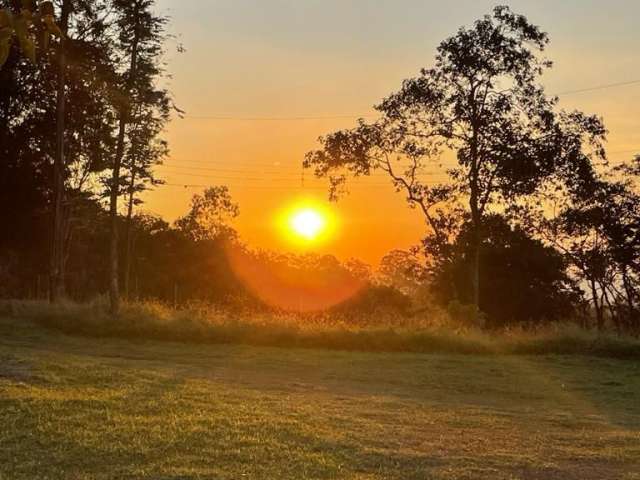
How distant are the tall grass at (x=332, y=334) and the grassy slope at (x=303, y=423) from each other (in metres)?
4.08

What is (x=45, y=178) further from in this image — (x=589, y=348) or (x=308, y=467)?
(x=308, y=467)

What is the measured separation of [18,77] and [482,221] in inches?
718

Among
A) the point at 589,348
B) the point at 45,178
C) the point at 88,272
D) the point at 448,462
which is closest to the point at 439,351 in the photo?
the point at 589,348

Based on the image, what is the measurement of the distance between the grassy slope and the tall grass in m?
4.08

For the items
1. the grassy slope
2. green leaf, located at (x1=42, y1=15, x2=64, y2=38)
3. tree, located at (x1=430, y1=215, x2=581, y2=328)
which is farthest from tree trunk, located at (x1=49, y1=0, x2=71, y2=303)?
green leaf, located at (x1=42, y1=15, x2=64, y2=38)

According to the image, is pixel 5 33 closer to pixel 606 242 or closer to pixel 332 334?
pixel 332 334

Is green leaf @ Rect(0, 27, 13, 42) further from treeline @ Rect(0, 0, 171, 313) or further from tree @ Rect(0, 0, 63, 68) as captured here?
treeline @ Rect(0, 0, 171, 313)

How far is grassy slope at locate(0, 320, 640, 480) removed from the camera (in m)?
5.48

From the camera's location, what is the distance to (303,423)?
7.10m

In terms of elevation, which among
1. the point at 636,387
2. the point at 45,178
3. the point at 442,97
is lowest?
the point at 636,387

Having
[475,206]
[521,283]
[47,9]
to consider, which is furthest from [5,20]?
[521,283]

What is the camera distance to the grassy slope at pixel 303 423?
5.48 metres

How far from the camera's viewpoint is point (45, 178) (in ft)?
98.8

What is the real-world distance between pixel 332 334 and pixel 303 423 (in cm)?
1094
